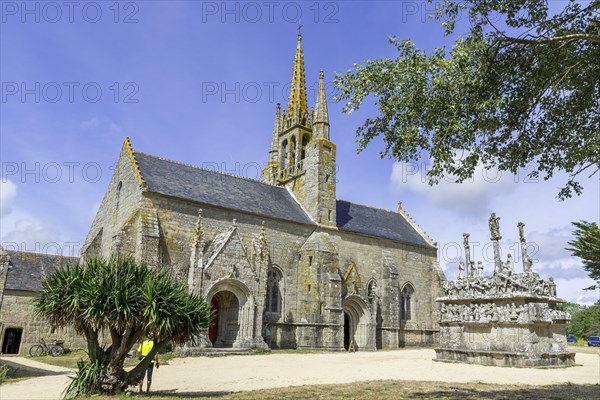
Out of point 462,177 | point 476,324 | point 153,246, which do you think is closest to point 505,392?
point 462,177

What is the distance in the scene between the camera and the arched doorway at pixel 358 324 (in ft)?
93.6

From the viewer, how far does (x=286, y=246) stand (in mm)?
27359

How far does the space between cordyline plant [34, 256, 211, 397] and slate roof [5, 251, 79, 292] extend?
54.0 feet

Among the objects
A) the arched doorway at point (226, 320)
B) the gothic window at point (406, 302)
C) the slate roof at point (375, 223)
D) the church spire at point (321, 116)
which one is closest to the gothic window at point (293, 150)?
the church spire at point (321, 116)

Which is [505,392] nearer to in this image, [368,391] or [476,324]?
[368,391]

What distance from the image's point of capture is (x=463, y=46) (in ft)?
29.7

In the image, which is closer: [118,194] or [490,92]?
[490,92]

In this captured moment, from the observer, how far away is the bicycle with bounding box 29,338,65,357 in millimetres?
22312

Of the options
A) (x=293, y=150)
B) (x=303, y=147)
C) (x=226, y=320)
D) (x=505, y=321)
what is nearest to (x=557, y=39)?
(x=505, y=321)

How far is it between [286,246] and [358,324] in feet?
23.4

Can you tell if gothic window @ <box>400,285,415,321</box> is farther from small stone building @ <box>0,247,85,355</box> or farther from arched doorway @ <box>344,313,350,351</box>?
small stone building @ <box>0,247,85,355</box>

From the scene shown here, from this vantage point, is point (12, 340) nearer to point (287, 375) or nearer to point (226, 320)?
point (226, 320)

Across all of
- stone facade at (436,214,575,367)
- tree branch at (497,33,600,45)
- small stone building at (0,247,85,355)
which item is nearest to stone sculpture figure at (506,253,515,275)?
stone facade at (436,214,575,367)

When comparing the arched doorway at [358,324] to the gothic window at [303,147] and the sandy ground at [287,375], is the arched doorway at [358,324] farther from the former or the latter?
the gothic window at [303,147]
